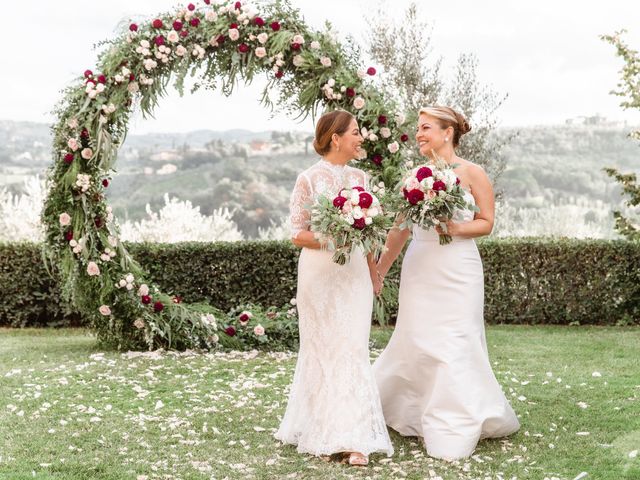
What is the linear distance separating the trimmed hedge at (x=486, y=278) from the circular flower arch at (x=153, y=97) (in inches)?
97.4

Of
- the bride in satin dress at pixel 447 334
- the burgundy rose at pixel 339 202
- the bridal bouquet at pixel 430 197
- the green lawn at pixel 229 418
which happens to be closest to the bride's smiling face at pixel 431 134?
the bride in satin dress at pixel 447 334

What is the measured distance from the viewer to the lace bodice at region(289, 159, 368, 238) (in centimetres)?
510

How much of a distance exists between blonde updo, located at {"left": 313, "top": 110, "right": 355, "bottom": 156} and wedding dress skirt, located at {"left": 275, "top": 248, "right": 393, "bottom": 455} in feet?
2.14

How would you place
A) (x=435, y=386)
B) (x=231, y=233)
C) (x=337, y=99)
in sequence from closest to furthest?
(x=435, y=386) → (x=337, y=99) → (x=231, y=233)

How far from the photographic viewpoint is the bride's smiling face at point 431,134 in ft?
18.2

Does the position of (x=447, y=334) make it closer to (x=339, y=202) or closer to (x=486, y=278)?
(x=339, y=202)

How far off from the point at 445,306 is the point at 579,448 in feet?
4.08


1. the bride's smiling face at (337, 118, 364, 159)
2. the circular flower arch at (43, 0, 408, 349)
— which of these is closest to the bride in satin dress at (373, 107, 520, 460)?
the bride's smiling face at (337, 118, 364, 159)

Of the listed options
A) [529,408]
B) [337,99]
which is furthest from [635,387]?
[337,99]

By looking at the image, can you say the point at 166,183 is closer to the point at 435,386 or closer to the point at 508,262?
the point at 508,262

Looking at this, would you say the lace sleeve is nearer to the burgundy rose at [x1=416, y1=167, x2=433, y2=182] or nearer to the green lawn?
the burgundy rose at [x1=416, y1=167, x2=433, y2=182]

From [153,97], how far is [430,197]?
4.88 m

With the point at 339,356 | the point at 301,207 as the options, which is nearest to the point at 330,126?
the point at 301,207

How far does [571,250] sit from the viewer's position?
12062 millimetres
